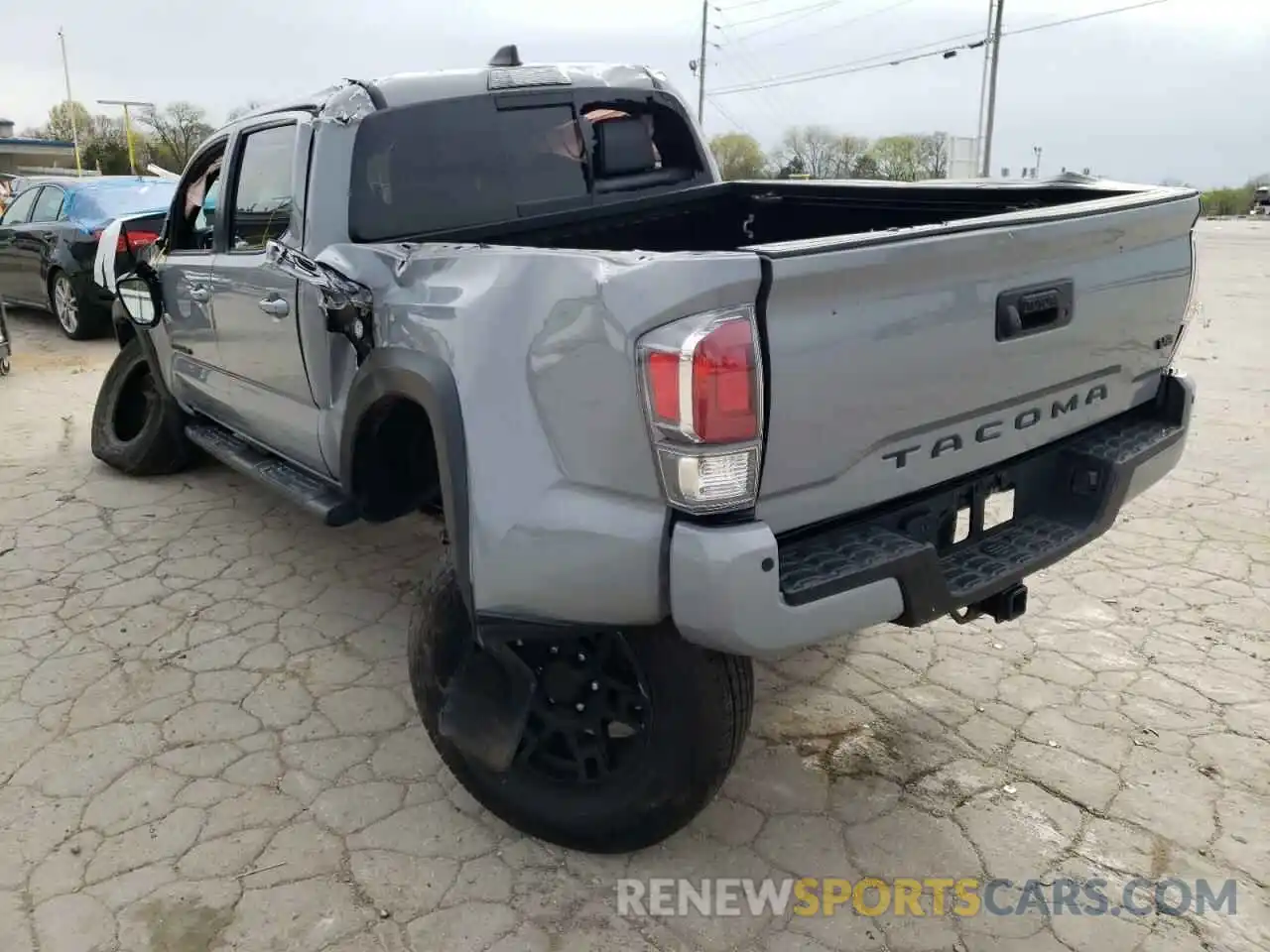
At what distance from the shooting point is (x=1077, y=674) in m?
3.45

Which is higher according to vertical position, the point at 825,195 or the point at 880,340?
the point at 825,195

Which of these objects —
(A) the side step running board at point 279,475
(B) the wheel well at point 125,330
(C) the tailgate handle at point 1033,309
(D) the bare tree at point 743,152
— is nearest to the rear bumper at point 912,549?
(C) the tailgate handle at point 1033,309

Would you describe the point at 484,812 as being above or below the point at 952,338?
below

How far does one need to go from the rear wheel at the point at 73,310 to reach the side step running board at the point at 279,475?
236 inches

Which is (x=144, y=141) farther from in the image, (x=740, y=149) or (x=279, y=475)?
(x=279, y=475)

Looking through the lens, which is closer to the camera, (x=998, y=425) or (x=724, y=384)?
(x=724, y=384)

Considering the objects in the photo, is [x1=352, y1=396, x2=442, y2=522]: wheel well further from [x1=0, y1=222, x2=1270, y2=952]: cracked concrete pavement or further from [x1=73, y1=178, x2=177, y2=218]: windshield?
[x1=73, y1=178, x2=177, y2=218]: windshield

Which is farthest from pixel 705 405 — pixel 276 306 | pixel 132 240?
pixel 132 240

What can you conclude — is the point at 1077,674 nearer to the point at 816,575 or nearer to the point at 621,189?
the point at 816,575

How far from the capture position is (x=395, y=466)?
3.24 m

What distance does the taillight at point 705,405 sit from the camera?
194cm

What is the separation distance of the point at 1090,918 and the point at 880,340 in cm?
147

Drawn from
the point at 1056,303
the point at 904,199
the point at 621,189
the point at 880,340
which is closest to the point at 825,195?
the point at 904,199

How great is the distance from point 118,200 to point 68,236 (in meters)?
0.60
